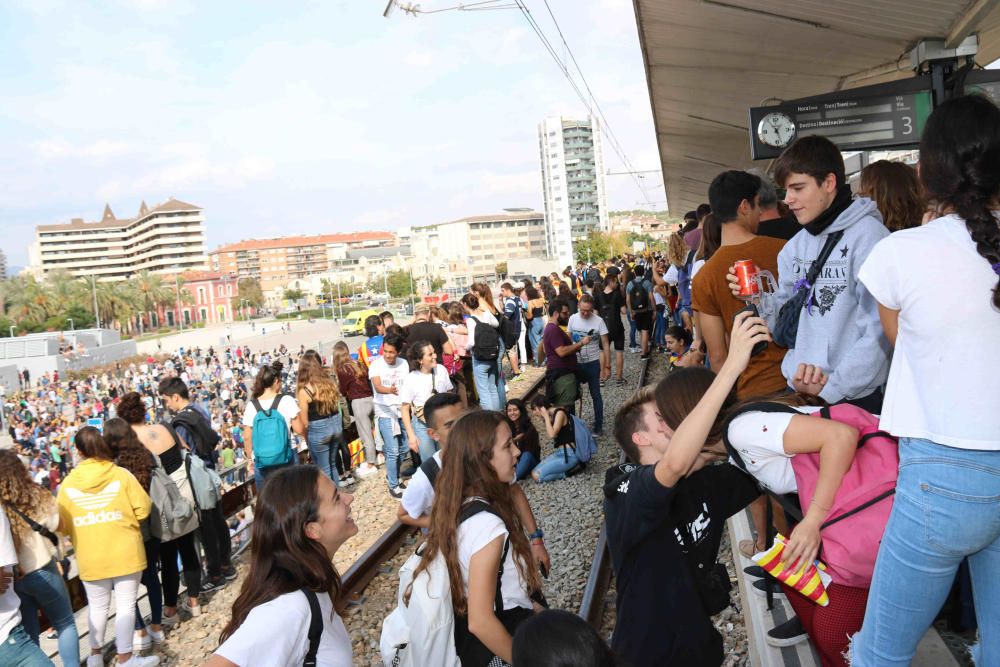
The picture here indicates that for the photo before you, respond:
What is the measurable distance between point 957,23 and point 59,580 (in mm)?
7395

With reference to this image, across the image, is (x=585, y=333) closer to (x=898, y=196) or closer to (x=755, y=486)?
(x=898, y=196)

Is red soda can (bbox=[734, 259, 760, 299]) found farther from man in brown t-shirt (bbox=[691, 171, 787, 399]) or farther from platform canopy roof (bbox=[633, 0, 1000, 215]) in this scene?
platform canopy roof (bbox=[633, 0, 1000, 215])

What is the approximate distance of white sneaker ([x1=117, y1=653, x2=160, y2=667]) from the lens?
16.8 feet

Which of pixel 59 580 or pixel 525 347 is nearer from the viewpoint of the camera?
pixel 59 580

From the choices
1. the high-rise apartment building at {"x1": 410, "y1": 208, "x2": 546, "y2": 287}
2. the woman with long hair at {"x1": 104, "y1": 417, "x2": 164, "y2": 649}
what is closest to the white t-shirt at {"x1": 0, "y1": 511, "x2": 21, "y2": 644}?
the woman with long hair at {"x1": 104, "y1": 417, "x2": 164, "y2": 649}

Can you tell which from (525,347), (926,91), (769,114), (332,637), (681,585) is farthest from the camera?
(525,347)

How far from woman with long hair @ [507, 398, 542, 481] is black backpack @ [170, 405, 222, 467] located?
2923 mm

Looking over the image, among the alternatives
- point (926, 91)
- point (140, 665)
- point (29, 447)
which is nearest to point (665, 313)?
point (926, 91)

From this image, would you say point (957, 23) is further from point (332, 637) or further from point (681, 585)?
point (332, 637)

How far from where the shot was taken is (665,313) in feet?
46.7

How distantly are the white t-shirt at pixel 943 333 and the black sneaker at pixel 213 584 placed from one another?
641cm

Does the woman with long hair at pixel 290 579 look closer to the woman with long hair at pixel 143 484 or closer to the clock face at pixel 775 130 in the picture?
the woman with long hair at pixel 143 484

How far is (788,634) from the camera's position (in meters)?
3.25

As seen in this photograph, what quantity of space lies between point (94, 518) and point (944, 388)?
5011 millimetres
